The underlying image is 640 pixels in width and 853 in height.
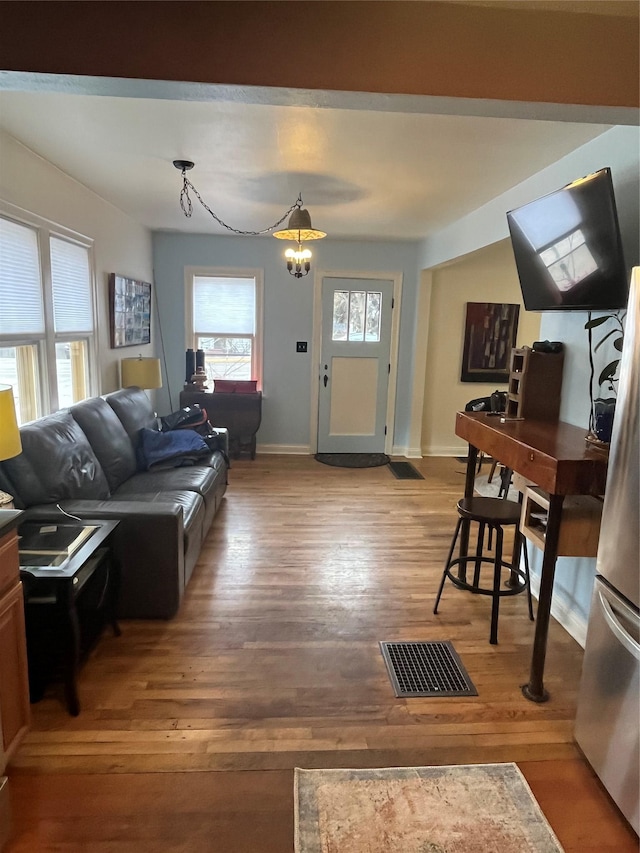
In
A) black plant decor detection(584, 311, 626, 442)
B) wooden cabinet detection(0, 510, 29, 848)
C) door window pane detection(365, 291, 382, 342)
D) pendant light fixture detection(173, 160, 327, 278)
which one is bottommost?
wooden cabinet detection(0, 510, 29, 848)

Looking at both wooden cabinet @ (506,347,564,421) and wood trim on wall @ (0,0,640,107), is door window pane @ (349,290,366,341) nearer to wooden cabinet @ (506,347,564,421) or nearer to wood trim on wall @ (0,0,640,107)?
wooden cabinet @ (506,347,564,421)

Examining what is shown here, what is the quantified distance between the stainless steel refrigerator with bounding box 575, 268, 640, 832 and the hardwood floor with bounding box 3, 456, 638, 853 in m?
0.18

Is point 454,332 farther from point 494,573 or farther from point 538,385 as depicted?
point 494,573

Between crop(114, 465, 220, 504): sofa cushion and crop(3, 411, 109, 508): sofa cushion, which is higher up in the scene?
crop(3, 411, 109, 508): sofa cushion

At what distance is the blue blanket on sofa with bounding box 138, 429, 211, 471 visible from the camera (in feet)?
11.5

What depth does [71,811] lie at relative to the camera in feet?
5.08

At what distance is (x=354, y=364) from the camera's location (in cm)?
571

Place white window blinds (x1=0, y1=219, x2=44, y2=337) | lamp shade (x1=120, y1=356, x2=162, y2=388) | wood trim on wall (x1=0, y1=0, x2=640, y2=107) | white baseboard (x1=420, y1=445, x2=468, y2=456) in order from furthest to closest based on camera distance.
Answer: white baseboard (x1=420, y1=445, x2=468, y2=456), lamp shade (x1=120, y1=356, x2=162, y2=388), white window blinds (x1=0, y1=219, x2=44, y2=337), wood trim on wall (x1=0, y1=0, x2=640, y2=107)

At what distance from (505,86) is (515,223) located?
3.67 feet

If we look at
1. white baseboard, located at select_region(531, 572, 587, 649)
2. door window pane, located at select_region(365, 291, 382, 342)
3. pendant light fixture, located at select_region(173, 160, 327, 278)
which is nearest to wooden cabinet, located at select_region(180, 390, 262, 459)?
door window pane, located at select_region(365, 291, 382, 342)

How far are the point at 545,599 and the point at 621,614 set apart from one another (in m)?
0.47

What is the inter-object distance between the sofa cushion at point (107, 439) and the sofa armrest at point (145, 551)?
0.65 metres

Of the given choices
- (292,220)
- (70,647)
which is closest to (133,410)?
(292,220)

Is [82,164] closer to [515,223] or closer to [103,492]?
[103,492]
